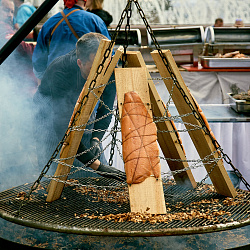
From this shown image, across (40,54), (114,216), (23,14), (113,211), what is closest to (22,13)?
(23,14)

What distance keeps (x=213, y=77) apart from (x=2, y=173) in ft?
12.4

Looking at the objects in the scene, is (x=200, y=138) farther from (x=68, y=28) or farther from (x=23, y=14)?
(x=23, y=14)

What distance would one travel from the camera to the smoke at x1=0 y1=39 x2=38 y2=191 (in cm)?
362

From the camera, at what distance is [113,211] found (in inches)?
77.9

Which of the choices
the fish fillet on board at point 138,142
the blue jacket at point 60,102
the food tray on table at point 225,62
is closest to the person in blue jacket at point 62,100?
the blue jacket at point 60,102

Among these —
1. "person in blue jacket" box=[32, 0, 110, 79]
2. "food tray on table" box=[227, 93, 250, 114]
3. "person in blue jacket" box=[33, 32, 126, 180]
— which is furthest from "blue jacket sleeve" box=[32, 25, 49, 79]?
"food tray on table" box=[227, 93, 250, 114]

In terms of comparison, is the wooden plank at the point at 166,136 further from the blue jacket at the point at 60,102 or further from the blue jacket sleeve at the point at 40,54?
the blue jacket sleeve at the point at 40,54

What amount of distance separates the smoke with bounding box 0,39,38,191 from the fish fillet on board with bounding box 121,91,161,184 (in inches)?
74.9

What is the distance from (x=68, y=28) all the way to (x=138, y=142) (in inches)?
80.2

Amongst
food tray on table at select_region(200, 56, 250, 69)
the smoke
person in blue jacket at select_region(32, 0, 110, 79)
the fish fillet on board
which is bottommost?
the smoke

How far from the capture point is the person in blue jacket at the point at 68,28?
11.6 ft

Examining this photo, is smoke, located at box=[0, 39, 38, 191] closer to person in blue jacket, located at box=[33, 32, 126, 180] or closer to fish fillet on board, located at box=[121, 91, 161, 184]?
person in blue jacket, located at box=[33, 32, 126, 180]

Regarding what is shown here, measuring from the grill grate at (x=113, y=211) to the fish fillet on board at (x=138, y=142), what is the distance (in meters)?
0.25

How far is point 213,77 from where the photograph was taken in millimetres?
5859
